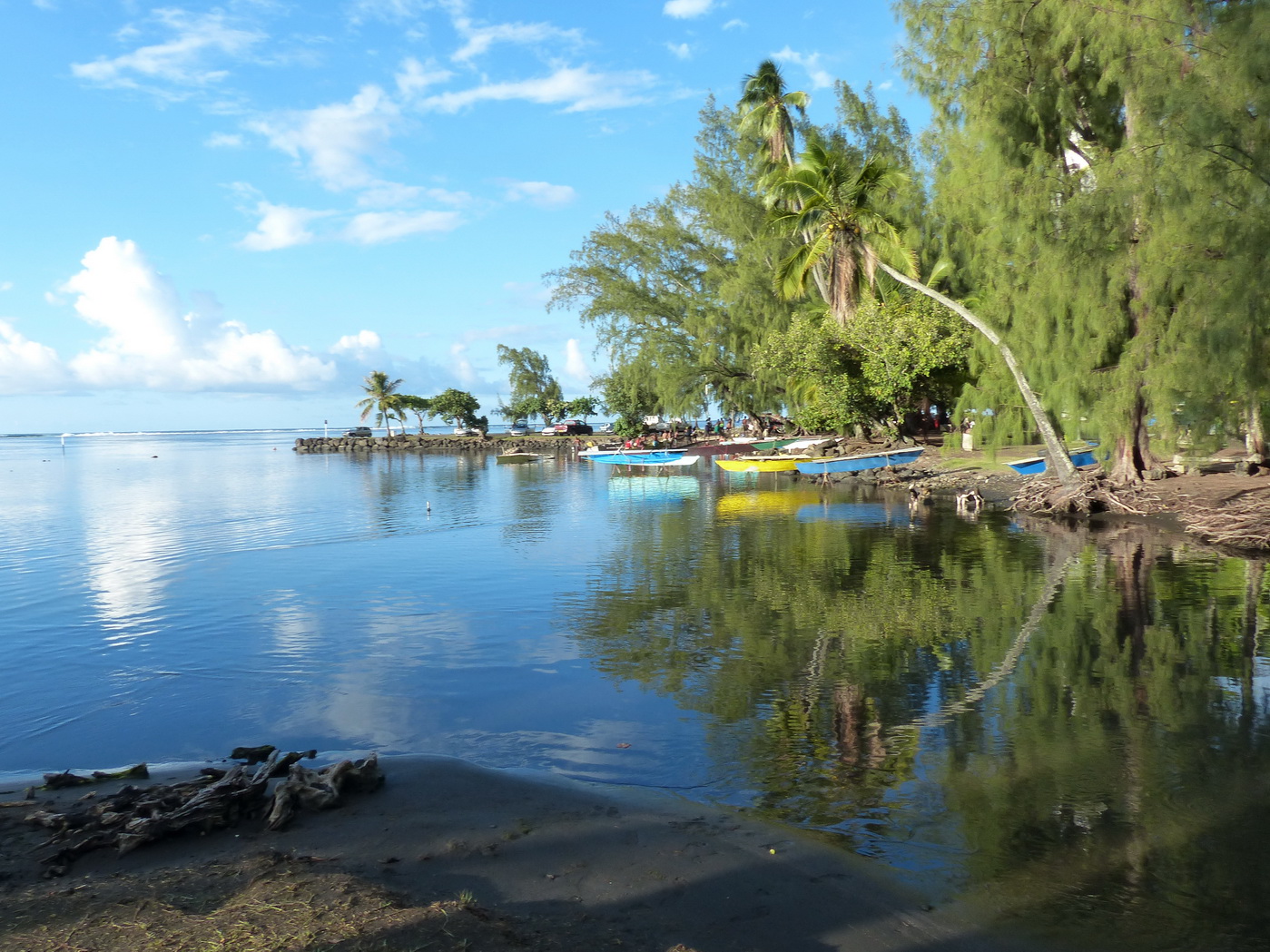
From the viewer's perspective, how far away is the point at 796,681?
10922 millimetres

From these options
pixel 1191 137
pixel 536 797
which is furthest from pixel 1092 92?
pixel 536 797

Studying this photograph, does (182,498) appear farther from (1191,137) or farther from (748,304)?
(1191,137)

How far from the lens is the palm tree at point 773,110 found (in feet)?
146

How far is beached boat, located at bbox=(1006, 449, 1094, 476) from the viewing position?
32.2 m

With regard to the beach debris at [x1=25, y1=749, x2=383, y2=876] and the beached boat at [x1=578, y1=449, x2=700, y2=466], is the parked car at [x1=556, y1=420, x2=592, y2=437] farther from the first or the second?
the beach debris at [x1=25, y1=749, x2=383, y2=876]

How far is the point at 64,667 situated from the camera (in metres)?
12.5

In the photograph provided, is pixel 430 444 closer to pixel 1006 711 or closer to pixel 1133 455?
pixel 1133 455

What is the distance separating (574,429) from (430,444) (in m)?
19.1

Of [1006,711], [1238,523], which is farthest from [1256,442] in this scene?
[1006,711]

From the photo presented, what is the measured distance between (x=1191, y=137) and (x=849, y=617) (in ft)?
34.7

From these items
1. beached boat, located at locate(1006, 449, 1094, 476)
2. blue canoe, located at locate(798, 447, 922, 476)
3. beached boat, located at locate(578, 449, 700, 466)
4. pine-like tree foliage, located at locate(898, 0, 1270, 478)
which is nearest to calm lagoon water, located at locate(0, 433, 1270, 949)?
pine-like tree foliage, located at locate(898, 0, 1270, 478)

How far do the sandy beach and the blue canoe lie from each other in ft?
114

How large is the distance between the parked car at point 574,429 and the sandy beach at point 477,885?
315ft

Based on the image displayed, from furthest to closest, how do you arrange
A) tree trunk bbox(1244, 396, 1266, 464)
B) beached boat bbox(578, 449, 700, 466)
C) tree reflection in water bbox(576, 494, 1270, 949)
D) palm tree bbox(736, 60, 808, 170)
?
1. beached boat bbox(578, 449, 700, 466)
2. palm tree bbox(736, 60, 808, 170)
3. tree trunk bbox(1244, 396, 1266, 464)
4. tree reflection in water bbox(576, 494, 1270, 949)
